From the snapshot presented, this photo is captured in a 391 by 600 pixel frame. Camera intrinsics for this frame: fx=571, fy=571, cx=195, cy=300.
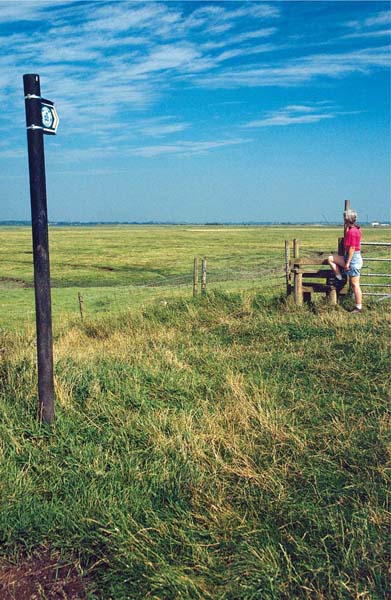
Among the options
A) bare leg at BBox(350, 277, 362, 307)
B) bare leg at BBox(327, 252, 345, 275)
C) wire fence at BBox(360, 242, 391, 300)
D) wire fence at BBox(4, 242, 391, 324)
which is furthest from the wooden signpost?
wire fence at BBox(4, 242, 391, 324)

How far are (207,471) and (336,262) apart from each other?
827 centimetres

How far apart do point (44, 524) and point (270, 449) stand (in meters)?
1.85

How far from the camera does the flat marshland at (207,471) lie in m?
3.34

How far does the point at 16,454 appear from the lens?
4660mm

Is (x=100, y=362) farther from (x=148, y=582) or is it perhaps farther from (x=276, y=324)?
(x=148, y=582)

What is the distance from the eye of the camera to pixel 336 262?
1187 centimetres

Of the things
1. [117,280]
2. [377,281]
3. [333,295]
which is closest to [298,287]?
[333,295]

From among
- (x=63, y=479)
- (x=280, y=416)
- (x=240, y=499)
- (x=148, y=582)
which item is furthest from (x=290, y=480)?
(x=63, y=479)

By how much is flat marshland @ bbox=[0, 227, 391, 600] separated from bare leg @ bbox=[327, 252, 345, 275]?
145 inches

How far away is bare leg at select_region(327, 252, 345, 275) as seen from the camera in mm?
11797

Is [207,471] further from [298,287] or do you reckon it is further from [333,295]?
[298,287]

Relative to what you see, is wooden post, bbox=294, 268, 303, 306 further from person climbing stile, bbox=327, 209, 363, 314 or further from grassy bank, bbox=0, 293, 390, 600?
grassy bank, bbox=0, 293, 390, 600

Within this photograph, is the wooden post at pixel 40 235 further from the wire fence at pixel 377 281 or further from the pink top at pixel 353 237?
the wire fence at pixel 377 281

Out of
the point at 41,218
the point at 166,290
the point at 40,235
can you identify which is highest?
the point at 41,218
